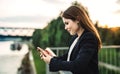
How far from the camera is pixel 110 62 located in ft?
12.5

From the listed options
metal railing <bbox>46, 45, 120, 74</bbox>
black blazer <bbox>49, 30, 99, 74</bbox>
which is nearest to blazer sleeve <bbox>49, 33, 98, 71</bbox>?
black blazer <bbox>49, 30, 99, 74</bbox>

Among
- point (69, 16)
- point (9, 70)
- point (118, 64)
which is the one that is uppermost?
point (69, 16)

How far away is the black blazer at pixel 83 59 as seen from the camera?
1287 millimetres

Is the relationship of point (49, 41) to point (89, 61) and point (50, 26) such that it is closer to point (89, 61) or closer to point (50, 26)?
point (50, 26)

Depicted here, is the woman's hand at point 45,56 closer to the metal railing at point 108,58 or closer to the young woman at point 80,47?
the young woman at point 80,47

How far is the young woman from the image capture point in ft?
4.23

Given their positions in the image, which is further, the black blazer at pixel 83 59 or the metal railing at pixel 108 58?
the metal railing at pixel 108 58

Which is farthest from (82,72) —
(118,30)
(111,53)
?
(118,30)

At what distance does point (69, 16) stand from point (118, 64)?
2.63 metres

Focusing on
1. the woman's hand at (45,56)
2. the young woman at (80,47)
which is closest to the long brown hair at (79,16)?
the young woman at (80,47)

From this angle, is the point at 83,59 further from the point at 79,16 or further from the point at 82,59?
the point at 79,16

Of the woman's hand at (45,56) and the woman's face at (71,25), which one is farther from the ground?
the woman's face at (71,25)

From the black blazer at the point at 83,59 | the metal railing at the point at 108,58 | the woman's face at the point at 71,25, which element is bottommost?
the metal railing at the point at 108,58

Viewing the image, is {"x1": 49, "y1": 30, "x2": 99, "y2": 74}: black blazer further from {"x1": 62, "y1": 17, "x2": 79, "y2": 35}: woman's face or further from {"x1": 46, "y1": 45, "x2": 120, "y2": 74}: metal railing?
{"x1": 46, "y1": 45, "x2": 120, "y2": 74}: metal railing
